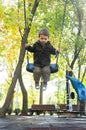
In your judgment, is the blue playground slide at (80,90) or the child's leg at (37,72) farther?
the blue playground slide at (80,90)

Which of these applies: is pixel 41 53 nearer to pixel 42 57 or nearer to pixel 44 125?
pixel 42 57

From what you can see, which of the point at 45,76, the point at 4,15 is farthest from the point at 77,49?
the point at 45,76

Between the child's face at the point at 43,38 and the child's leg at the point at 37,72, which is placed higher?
the child's face at the point at 43,38

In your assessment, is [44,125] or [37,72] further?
[37,72]

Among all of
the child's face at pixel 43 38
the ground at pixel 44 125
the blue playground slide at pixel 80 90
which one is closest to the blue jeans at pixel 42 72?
the child's face at pixel 43 38

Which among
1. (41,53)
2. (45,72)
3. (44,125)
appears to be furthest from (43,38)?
(44,125)

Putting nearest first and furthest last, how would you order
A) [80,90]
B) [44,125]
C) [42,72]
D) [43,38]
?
[44,125] → [43,38] → [42,72] → [80,90]

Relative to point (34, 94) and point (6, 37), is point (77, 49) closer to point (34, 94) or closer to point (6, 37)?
point (6, 37)

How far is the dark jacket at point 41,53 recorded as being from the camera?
8133 millimetres

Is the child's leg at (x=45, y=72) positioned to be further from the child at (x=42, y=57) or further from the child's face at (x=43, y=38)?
the child's face at (x=43, y=38)

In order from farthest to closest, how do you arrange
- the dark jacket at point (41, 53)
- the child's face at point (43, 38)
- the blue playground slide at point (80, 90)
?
1. the blue playground slide at point (80, 90)
2. the dark jacket at point (41, 53)
3. the child's face at point (43, 38)

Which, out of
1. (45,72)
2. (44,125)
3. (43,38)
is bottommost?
(44,125)

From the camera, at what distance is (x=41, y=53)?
26.9 ft

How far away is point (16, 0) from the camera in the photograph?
57.5 ft
